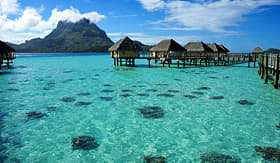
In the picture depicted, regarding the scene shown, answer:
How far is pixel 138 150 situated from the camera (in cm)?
582

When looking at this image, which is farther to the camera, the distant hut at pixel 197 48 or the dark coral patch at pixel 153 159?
the distant hut at pixel 197 48

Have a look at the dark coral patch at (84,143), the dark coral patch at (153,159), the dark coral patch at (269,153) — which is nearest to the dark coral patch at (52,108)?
the dark coral patch at (84,143)

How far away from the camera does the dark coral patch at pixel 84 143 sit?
602cm

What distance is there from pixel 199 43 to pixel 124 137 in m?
39.1

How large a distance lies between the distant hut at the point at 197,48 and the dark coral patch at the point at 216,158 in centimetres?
3738

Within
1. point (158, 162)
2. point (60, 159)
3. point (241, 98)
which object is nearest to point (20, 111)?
point (60, 159)

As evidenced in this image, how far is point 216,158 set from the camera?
5.28m

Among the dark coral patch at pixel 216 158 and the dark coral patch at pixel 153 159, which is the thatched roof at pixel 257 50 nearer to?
the dark coral patch at pixel 216 158

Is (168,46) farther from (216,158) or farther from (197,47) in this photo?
(216,158)

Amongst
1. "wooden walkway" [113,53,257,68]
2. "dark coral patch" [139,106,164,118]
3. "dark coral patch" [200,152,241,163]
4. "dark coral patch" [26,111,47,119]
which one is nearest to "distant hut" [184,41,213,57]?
"wooden walkway" [113,53,257,68]

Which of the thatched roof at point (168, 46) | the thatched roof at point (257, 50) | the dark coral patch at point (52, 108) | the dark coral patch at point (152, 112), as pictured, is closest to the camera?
the dark coral patch at point (152, 112)

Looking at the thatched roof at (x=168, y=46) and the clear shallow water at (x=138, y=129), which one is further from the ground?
the thatched roof at (x=168, y=46)

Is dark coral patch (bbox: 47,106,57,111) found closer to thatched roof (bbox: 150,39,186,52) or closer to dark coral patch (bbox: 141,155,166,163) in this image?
dark coral patch (bbox: 141,155,166,163)

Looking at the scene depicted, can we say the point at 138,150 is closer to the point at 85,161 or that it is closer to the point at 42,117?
the point at 85,161
